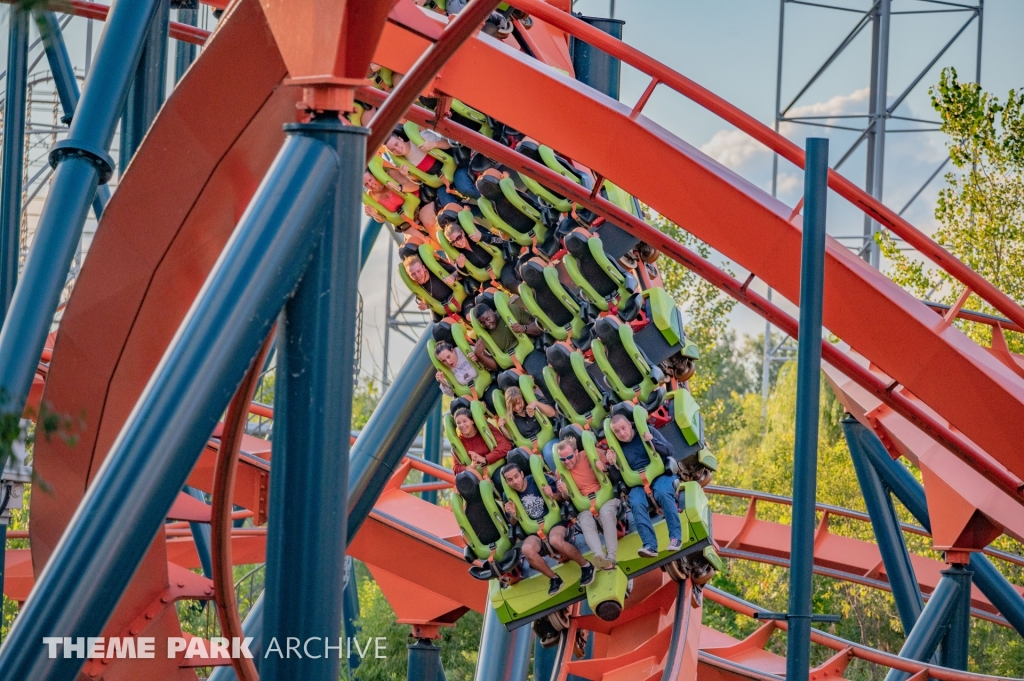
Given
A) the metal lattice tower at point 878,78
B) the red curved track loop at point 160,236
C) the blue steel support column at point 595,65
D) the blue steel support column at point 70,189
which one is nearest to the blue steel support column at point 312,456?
the red curved track loop at point 160,236

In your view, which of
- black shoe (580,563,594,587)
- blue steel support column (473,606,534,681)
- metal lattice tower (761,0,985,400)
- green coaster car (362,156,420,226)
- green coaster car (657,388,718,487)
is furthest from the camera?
metal lattice tower (761,0,985,400)

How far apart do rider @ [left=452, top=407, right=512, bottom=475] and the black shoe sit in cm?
72

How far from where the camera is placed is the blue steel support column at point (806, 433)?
407 cm

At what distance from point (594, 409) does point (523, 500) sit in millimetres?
611

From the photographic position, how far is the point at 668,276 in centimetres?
1962

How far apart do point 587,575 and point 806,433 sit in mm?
2301

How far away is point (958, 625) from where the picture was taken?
25.6 feet

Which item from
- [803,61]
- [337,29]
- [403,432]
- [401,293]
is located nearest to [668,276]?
[803,61]

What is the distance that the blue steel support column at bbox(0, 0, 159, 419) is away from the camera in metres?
4.54

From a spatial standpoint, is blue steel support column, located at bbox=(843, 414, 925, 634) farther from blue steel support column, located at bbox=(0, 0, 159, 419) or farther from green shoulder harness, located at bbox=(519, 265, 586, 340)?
blue steel support column, located at bbox=(0, 0, 159, 419)

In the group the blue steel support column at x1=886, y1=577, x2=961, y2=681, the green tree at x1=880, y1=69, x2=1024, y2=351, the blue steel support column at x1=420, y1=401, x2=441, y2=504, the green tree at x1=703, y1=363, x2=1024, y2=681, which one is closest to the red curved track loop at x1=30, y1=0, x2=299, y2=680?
the blue steel support column at x1=886, y1=577, x2=961, y2=681

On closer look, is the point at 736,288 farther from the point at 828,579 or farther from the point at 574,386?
the point at 828,579

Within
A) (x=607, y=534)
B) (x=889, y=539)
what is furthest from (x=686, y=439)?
(x=889, y=539)

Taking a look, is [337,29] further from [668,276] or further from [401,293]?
[401,293]
